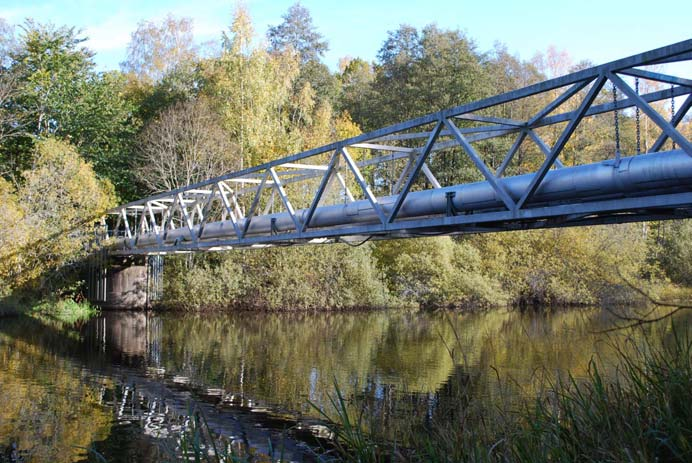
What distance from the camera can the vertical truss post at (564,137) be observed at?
8.63 metres

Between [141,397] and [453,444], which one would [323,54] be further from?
[453,444]

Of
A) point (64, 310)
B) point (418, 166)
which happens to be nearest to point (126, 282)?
point (64, 310)

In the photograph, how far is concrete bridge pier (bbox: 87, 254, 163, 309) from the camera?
31.3m

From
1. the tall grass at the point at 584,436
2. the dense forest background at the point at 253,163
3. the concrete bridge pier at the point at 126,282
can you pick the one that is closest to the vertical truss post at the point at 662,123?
the tall grass at the point at 584,436

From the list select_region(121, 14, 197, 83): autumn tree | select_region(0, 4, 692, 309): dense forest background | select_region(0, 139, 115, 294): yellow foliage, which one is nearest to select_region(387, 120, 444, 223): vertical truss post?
select_region(0, 4, 692, 309): dense forest background

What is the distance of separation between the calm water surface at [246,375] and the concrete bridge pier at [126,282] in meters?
4.71

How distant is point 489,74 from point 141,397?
35.3m

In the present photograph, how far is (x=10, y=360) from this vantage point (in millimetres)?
16000

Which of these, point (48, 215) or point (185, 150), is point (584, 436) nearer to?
point (48, 215)

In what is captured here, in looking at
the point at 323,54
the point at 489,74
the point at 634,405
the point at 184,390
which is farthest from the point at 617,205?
the point at 323,54

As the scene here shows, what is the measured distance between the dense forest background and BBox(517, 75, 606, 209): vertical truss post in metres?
18.4

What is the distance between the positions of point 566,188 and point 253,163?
91.1 ft

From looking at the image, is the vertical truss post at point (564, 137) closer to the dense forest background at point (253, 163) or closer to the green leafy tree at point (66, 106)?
the dense forest background at point (253, 163)

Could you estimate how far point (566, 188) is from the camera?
9711 millimetres
